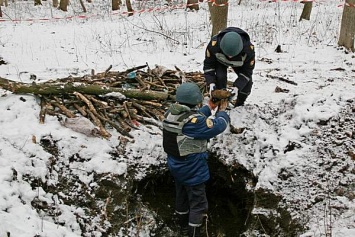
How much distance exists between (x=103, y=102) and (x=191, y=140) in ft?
5.63

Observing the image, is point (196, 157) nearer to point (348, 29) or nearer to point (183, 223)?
point (183, 223)

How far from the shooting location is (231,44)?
461cm

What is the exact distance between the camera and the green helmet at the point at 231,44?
181 inches

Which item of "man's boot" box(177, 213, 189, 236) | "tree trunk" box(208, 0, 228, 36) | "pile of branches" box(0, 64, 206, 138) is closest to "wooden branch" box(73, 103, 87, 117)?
"pile of branches" box(0, 64, 206, 138)

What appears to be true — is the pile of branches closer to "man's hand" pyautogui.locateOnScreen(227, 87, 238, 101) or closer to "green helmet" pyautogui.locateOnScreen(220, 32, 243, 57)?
"man's hand" pyautogui.locateOnScreen(227, 87, 238, 101)

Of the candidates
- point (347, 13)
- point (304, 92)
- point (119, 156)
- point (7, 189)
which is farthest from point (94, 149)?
point (347, 13)

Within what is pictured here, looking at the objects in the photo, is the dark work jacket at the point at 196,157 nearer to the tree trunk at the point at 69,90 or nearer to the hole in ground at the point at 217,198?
the hole in ground at the point at 217,198

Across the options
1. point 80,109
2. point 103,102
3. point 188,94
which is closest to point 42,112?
point 80,109

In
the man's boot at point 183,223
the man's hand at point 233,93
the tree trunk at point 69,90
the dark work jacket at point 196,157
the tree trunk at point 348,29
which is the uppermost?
the tree trunk at point 348,29

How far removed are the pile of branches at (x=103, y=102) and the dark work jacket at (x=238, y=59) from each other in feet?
2.46

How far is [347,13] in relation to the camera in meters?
8.45

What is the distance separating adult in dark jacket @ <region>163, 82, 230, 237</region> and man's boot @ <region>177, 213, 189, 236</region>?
0.22 m

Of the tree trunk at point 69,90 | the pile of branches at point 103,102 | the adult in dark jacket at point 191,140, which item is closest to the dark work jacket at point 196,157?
the adult in dark jacket at point 191,140

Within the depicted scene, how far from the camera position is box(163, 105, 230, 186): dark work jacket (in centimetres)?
420
